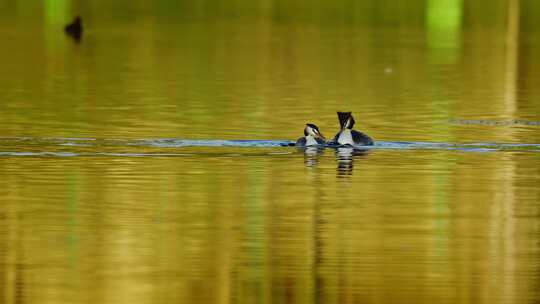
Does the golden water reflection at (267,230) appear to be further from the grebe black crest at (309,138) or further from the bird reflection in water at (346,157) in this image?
the grebe black crest at (309,138)

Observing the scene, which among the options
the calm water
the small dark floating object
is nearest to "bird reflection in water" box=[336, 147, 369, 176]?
the calm water

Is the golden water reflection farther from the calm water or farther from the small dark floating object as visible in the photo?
the small dark floating object

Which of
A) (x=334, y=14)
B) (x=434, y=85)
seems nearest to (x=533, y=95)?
(x=434, y=85)

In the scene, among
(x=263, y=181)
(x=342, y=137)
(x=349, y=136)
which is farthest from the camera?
(x=342, y=137)

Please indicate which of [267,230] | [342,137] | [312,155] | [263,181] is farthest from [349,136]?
[267,230]

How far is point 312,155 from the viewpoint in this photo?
25.7 meters

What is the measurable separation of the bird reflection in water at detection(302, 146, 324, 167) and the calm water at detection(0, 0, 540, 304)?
0.07m

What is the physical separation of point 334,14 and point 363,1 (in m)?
12.8

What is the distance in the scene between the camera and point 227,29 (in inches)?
2685

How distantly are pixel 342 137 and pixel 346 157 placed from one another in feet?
4.14

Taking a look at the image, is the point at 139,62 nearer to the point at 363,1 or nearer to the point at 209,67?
the point at 209,67

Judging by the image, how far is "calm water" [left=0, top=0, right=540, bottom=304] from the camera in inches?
603

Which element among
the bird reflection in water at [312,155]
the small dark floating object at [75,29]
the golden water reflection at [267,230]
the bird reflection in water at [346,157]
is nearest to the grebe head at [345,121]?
the bird reflection in water at [346,157]

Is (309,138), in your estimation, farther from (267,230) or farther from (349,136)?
(267,230)
